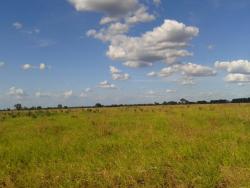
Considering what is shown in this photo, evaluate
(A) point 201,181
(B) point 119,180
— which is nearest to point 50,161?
(B) point 119,180

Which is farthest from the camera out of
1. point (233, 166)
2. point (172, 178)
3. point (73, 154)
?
point (73, 154)

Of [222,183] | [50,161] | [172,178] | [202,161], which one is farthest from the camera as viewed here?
[50,161]

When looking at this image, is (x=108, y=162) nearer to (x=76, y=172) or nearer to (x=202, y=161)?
(x=76, y=172)

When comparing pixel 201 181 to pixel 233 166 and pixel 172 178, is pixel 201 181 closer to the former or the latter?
pixel 172 178

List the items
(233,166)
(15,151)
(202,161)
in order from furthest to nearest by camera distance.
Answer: (15,151) < (202,161) < (233,166)

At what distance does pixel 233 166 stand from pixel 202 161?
773mm

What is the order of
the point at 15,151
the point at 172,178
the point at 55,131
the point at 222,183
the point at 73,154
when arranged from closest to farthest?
the point at 222,183, the point at 172,178, the point at 73,154, the point at 15,151, the point at 55,131

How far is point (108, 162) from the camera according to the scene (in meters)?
8.60

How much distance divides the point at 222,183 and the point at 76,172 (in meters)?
3.14

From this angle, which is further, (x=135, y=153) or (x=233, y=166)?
(x=135, y=153)

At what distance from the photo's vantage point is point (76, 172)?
25.4 ft

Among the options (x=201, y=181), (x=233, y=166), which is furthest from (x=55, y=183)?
(x=233, y=166)

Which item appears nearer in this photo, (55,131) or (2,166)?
(2,166)

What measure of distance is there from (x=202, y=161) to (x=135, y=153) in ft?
6.80
